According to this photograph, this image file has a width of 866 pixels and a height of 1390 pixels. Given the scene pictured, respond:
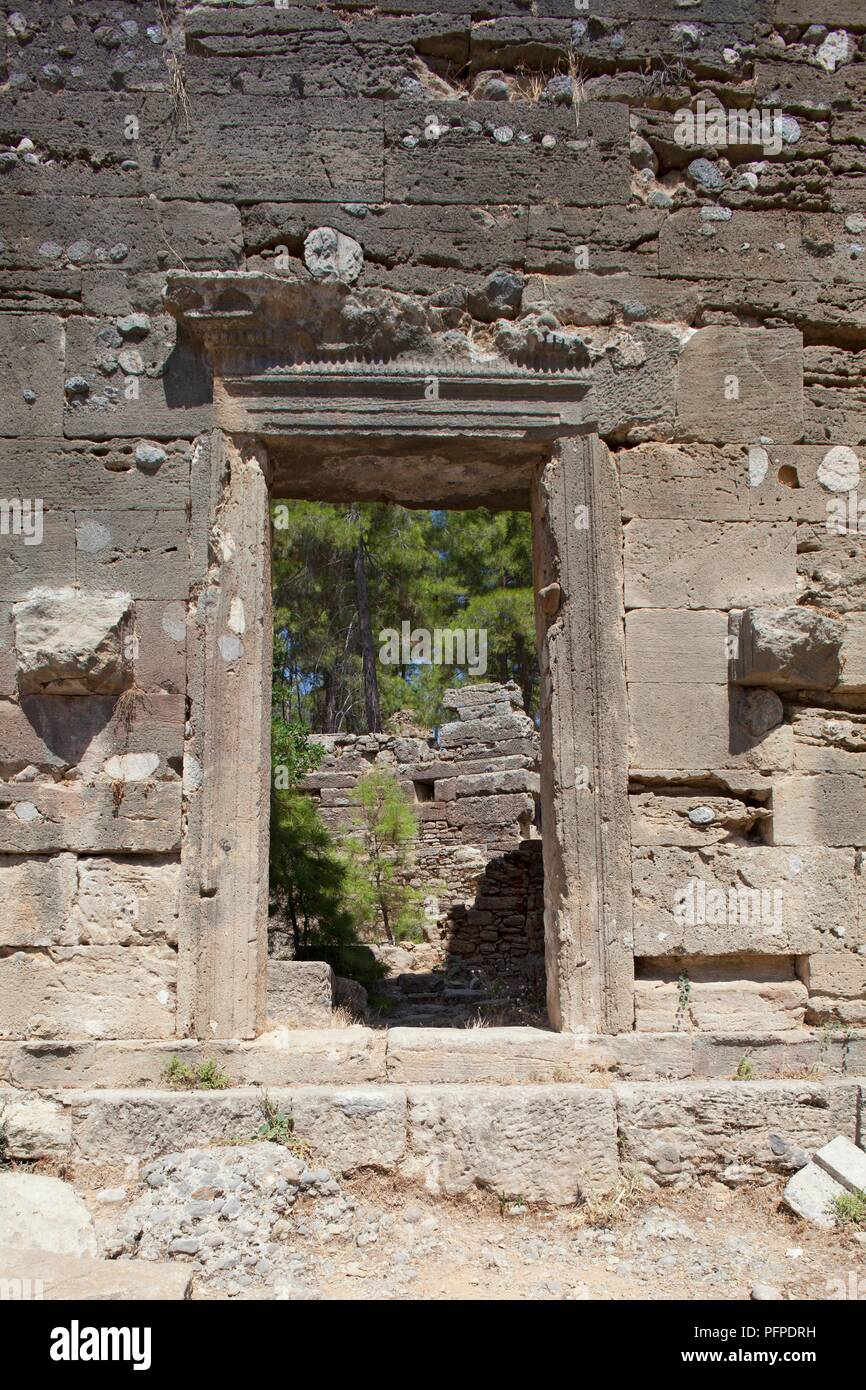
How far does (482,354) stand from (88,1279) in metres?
4.00

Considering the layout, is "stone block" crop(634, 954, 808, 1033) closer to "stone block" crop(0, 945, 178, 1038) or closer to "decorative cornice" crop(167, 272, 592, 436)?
"stone block" crop(0, 945, 178, 1038)

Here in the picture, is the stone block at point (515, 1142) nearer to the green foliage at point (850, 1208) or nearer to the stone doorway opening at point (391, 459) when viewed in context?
the stone doorway opening at point (391, 459)

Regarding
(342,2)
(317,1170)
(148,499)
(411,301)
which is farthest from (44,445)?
(317,1170)

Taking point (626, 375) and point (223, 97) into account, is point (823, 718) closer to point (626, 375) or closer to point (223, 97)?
point (626, 375)

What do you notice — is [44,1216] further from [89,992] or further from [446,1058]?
[446,1058]

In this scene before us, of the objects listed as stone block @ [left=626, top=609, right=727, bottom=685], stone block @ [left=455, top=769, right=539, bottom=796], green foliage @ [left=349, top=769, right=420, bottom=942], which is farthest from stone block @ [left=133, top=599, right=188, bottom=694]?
stone block @ [left=455, top=769, right=539, bottom=796]

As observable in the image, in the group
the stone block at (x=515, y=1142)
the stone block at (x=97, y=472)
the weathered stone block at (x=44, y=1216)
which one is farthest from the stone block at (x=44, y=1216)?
the stone block at (x=97, y=472)

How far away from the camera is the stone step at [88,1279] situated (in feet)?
10.5


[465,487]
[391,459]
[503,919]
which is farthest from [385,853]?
[391,459]

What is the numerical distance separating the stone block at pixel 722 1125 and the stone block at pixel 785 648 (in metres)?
1.74

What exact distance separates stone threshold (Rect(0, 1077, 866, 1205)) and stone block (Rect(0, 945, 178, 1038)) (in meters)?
0.26

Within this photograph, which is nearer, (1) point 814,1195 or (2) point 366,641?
(1) point 814,1195

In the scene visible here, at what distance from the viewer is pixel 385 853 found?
12.4m

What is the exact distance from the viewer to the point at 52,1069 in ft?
15.4
